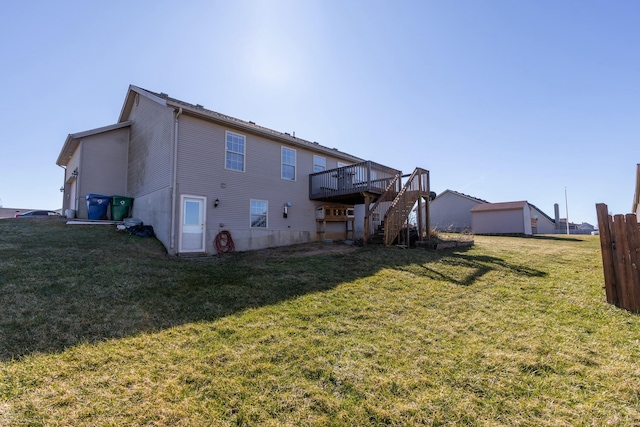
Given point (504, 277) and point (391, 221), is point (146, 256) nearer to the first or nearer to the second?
point (391, 221)

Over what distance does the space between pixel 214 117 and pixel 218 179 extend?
216cm

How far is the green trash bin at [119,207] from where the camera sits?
41.1 ft

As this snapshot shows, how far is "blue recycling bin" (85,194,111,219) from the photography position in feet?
40.1

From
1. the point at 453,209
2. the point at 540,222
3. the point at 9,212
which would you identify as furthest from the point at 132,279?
the point at 9,212

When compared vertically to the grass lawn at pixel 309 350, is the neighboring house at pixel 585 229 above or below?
above

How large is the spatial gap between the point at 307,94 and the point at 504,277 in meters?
9.15

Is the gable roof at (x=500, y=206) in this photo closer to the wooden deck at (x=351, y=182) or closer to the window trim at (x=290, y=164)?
the wooden deck at (x=351, y=182)

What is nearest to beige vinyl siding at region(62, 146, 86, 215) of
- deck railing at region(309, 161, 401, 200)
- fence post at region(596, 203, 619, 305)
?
deck railing at region(309, 161, 401, 200)

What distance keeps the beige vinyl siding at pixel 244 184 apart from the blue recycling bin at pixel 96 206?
5.02 metres

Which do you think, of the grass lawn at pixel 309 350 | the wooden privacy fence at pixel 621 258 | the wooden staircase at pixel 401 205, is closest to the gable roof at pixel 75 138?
the grass lawn at pixel 309 350

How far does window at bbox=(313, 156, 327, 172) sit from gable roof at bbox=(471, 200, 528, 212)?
1770 cm

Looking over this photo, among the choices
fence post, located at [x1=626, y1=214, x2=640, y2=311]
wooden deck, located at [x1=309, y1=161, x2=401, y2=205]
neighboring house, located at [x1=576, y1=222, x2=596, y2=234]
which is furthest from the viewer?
neighboring house, located at [x1=576, y1=222, x2=596, y2=234]

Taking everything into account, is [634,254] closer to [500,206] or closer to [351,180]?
[351,180]

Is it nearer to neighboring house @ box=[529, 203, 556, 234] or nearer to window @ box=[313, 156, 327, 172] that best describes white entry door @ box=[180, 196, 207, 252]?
window @ box=[313, 156, 327, 172]
